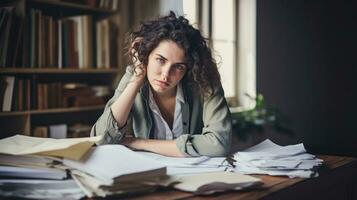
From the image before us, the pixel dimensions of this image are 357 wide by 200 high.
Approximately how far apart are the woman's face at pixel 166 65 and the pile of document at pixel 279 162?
31cm

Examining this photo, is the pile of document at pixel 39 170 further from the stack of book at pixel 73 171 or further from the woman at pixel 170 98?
the woman at pixel 170 98

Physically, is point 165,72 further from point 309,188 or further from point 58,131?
point 58,131

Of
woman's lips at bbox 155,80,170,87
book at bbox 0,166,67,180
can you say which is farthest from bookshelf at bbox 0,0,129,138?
book at bbox 0,166,67,180

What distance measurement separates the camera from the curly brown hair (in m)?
1.30

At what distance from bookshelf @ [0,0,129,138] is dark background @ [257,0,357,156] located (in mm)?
985

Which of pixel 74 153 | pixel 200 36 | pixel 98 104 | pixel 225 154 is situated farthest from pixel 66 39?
pixel 74 153

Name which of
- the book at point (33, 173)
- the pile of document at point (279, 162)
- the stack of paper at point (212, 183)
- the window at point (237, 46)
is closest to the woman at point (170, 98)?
the pile of document at point (279, 162)

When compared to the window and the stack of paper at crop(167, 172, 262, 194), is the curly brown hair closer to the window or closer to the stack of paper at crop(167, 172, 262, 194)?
the stack of paper at crop(167, 172, 262, 194)

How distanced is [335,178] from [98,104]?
1906mm

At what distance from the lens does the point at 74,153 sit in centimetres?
83

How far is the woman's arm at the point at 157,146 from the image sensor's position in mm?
1170

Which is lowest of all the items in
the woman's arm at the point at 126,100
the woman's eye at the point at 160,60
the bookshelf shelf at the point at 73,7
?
the woman's arm at the point at 126,100

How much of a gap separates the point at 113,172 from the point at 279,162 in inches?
17.4

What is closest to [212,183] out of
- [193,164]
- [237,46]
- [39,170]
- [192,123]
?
[193,164]
